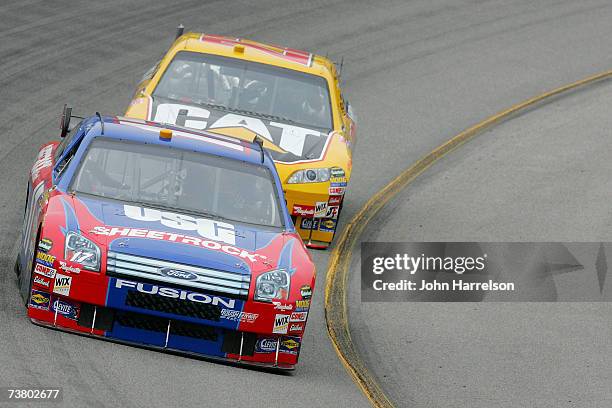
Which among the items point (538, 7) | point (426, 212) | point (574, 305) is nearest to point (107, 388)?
point (574, 305)

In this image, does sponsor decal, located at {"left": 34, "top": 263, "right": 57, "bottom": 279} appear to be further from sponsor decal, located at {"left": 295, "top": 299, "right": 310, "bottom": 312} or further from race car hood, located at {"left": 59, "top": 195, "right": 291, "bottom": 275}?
sponsor decal, located at {"left": 295, "top": 299, "right": 310, "bottom": 312}

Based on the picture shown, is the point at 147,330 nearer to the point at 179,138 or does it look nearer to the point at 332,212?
the point at 179,138

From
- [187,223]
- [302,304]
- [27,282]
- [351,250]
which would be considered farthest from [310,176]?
[27,282]

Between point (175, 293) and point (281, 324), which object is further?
point (281, 324)

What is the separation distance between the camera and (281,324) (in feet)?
29.2

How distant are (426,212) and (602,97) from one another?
7.21 metres

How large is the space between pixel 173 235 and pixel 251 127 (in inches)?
167

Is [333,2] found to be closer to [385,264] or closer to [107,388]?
[385,264]

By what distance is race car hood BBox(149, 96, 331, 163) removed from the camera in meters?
12.9

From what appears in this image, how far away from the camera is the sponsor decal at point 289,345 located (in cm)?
905

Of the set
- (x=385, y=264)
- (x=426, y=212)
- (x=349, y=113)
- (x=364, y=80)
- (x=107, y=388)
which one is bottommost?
(x=107, y=388)

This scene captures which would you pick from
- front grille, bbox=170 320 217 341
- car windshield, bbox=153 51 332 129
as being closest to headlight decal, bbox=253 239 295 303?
front grille, bbox=170 320 217 341

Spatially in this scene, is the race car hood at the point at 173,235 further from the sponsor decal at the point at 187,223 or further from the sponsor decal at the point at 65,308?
the sponsor decal at the point at 65,308

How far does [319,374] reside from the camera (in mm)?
9492
